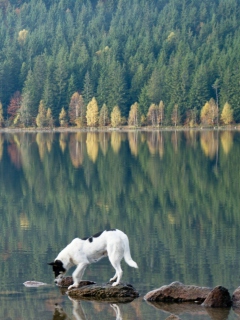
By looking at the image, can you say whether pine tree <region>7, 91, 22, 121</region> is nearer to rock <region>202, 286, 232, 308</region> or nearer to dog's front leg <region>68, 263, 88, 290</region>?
dog's front leg <region>68, 263, 88, 290</region>

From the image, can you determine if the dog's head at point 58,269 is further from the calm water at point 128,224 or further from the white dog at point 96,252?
the calm water at point 128,224

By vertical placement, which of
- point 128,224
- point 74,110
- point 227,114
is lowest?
point 128,224

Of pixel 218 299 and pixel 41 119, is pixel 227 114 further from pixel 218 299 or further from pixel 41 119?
pixel 218 299

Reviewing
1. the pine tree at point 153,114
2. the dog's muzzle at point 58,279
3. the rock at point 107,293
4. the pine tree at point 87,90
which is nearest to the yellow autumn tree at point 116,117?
the pine tree at point 153,114

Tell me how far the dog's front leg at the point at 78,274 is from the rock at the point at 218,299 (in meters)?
2.48

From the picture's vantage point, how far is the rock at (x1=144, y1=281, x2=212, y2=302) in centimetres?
1470

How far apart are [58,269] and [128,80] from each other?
480 ft

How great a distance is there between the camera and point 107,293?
15.1 metres

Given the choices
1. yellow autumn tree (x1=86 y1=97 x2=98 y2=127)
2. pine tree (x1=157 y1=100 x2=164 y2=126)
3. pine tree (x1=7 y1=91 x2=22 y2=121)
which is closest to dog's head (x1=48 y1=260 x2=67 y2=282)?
pine tree (x1=157 y1=100 x2=164 y2=126)

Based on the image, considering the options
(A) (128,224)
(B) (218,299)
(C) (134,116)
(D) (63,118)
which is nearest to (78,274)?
(B) (218,299)

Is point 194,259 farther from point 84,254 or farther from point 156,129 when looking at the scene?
point 156,129

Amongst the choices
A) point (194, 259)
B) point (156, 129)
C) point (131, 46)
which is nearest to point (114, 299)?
point (194, 259)

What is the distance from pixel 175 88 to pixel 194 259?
129m

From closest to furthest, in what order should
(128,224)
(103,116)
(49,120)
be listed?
1. (128,224)
2. (103,116)
3. (49,120)
